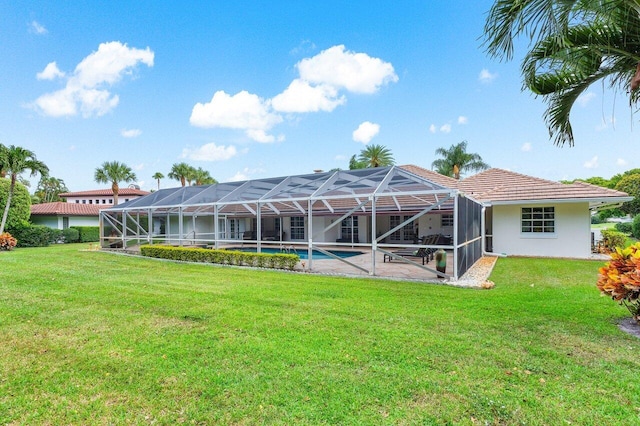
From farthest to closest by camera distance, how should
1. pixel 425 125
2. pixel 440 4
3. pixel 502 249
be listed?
pixel 425 125 < pixel 502 249 < pixel 440 4

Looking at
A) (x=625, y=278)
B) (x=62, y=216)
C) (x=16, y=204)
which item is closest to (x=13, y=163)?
(x=16, y=204)

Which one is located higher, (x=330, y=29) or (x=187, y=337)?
(x=330, y=29)

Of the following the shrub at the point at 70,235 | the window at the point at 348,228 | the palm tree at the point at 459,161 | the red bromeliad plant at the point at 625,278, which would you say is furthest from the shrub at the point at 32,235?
the palm tree at the point at 459,161

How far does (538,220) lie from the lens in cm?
1487

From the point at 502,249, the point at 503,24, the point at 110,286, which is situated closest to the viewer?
the point at 503,24

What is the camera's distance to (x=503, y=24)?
153 inches

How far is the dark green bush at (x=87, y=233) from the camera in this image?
88.5 feet

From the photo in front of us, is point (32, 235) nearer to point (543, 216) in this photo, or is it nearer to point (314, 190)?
point (314, 190)

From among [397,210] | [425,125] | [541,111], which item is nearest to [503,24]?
[541,111]

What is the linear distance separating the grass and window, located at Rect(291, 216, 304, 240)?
16.2 metres

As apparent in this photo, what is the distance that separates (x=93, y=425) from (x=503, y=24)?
19.5 feet

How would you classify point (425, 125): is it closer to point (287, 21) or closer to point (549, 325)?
point (287, 21)

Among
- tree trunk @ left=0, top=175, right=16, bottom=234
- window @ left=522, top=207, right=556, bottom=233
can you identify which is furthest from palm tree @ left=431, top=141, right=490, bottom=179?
tree trunk @ left=0, top=175, right=16, bottom=234

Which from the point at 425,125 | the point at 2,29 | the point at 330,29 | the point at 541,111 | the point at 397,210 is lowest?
the point at 397,210
